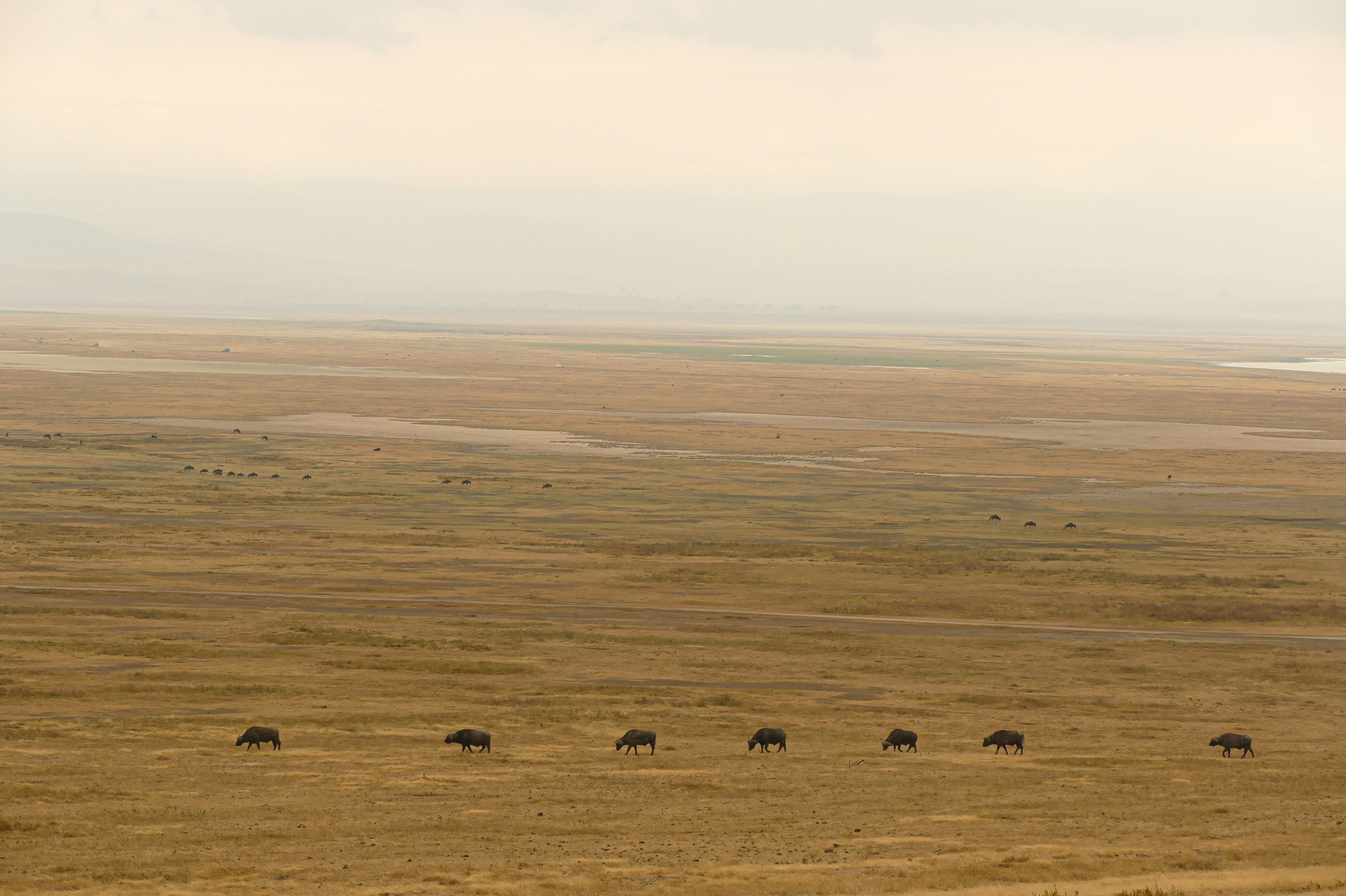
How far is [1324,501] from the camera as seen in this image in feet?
239

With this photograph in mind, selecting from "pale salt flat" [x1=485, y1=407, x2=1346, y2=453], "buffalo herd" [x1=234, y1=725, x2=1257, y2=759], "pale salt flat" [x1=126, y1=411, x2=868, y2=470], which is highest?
"pale salt flat" [x1=485, y1=407, x2=1346, y2=453]

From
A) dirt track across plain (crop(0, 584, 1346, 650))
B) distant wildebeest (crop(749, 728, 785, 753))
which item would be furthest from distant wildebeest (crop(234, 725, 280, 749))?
dirt track across plain (crop(0, 584, 1346, 650))

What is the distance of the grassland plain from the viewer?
2116cm

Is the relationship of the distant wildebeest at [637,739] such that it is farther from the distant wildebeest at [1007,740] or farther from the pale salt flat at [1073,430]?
the pale salt flat at [1073,430]

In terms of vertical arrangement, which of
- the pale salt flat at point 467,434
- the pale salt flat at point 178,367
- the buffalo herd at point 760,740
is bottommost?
the buffalo herd at point 760,740

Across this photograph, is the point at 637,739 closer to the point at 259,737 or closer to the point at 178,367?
the point at 259,737

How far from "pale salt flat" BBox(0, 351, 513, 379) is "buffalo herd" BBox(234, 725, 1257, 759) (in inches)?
5152

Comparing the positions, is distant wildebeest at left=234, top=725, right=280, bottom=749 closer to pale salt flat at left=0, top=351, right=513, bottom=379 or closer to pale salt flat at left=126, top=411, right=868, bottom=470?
pale salt flat at left=126, top=411, right=868, bottom=470

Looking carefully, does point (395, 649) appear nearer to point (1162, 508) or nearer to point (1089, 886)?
A: point (1089, 886)

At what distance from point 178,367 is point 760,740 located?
151m

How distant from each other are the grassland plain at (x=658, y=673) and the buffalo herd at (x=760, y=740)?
1.34 ft

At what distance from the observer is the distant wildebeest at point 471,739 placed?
2811 cm

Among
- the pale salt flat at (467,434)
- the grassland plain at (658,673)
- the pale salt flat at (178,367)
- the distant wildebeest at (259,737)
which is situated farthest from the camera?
the pale salt flat at (178,367)

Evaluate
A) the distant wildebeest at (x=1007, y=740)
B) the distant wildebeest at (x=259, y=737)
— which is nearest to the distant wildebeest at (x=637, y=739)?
the distant wildebeest at (x=259, y=737)
